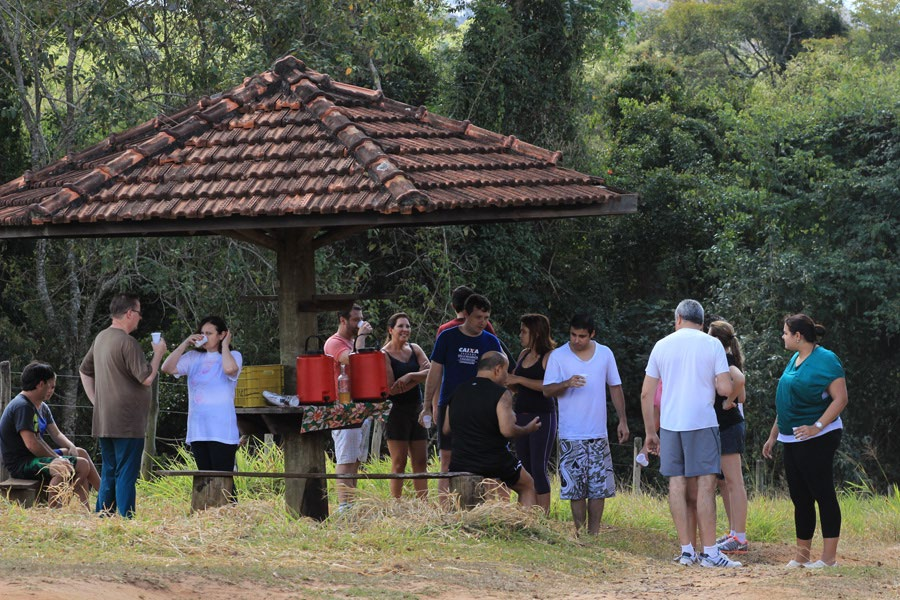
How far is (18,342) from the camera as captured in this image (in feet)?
57.0

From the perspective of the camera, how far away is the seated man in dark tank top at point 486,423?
8211 mm

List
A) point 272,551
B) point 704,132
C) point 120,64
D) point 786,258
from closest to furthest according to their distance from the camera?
1. point 272,551
2. point 120,64
3. point 786,258
4. point 704,132

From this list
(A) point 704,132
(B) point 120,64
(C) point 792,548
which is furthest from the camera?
(A) point 704,132

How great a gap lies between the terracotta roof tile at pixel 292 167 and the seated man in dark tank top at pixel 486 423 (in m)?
1.24

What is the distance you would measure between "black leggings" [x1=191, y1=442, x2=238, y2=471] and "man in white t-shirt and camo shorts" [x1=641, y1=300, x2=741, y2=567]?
3.04 metres

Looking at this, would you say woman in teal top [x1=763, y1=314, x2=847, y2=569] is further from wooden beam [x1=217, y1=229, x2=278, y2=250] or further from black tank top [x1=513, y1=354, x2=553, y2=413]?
wooden beam [x1=217, y1=229, x2=278, y2=250]

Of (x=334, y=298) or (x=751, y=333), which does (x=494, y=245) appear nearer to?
(x=751, y=333)

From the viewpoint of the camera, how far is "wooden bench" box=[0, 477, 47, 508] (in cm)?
945

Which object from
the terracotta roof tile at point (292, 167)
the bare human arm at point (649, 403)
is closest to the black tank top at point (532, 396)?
the bare human arm at point (649, 403)

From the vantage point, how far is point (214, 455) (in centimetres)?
867

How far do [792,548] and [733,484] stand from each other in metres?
1.58

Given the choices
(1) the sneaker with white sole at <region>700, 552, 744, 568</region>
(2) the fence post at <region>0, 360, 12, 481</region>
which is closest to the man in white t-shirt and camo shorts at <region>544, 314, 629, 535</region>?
(1) the sneaker with white sole at <region>700, 552, 744, 568</region>

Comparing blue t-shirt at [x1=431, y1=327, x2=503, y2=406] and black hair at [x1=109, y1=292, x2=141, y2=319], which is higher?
black hair at [x1=109, y1=292, x2=141, y2=319]

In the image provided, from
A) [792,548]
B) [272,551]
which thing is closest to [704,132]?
[792,548]
